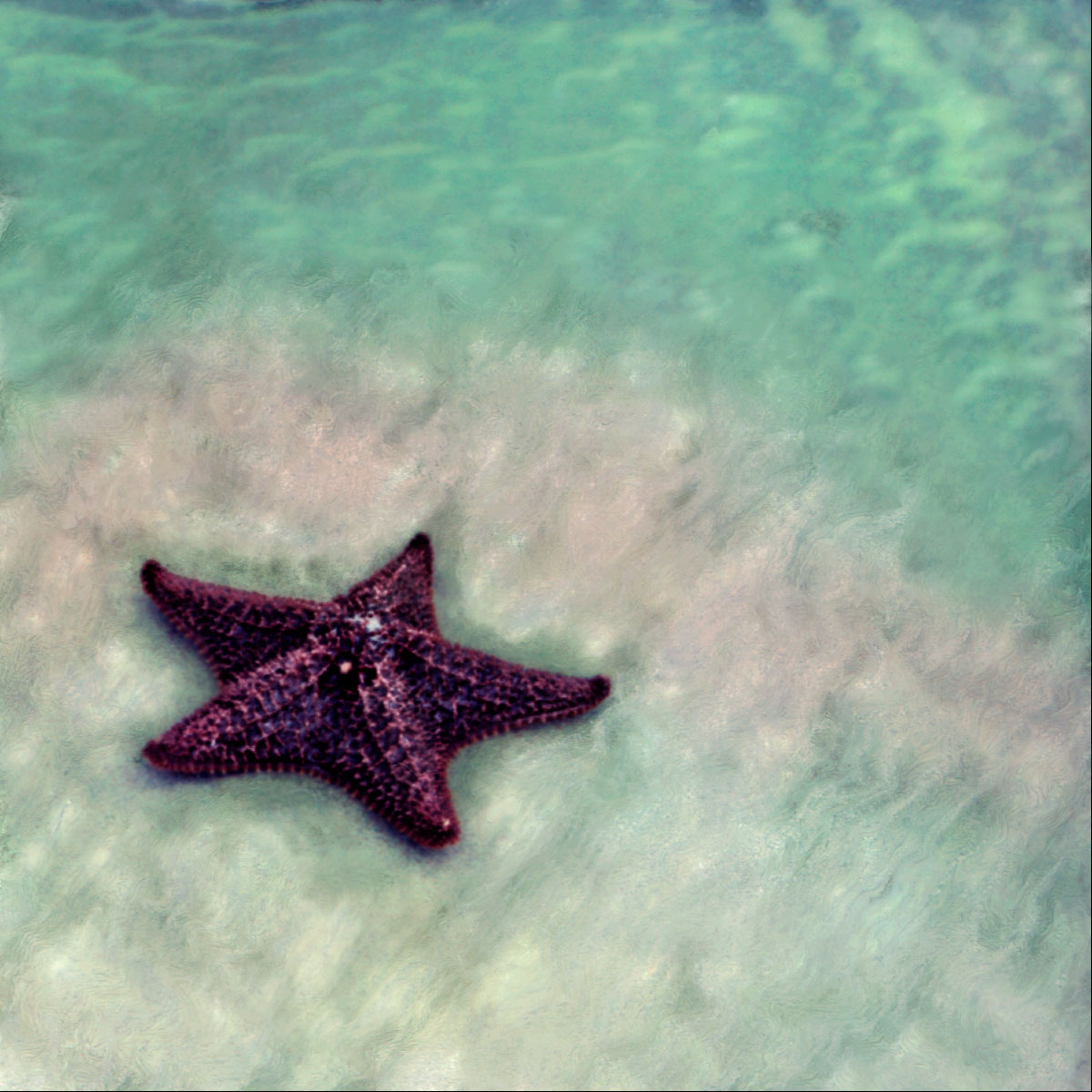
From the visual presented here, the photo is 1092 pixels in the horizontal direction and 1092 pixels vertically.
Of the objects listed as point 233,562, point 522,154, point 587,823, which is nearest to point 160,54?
point 522,154

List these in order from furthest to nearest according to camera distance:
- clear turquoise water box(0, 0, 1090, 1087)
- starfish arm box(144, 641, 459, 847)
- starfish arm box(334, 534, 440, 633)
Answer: clear turquoise water box(0, 0, 1090, 1087), starfish arm box(334, 534, 440, 633), starfish arm box(144, 641, 459, 847)

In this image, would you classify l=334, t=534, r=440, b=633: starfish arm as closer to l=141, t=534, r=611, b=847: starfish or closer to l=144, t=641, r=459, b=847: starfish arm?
l=141, t=534, r=611, b=847: starfish

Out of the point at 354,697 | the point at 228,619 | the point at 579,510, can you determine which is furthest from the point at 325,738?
the point at 579,510

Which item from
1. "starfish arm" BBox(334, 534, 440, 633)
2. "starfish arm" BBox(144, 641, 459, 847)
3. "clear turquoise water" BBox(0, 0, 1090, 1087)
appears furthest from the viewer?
"clear turquoise water" BBox(0, 0, 1090, 1087)

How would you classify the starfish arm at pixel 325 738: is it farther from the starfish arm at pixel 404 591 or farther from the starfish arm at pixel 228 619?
the starfish arm at pixel 404 591

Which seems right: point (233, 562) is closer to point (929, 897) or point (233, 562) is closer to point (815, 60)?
point (929, 897)

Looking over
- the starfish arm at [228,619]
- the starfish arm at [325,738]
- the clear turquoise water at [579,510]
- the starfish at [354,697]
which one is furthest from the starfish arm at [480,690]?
the starfish arm at [228,619]

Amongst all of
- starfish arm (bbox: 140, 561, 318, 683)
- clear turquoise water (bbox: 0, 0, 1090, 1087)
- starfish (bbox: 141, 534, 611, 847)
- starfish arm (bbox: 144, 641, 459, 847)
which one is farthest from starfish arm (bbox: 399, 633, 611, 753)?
starfish arm (bbox: 140, 561, 318, 683)
